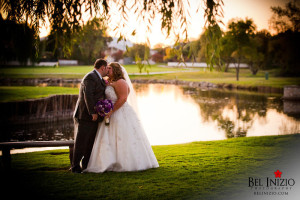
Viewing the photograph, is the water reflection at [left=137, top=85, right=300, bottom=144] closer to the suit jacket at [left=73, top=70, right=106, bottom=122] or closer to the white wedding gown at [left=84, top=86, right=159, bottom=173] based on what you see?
the white wedding gown at [left=84, top=86, right=159, bottom=173]

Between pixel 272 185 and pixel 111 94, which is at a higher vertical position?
pixel 111 94

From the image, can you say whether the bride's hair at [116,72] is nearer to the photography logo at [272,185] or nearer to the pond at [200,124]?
the photography logo at [272,185]

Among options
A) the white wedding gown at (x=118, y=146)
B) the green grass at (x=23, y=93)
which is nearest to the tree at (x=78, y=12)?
the white wedding gown at (x=118, y=146)

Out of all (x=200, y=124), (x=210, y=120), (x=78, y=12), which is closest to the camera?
(x=78, y=12)

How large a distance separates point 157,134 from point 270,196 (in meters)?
11.7

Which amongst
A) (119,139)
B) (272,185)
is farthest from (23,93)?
(272,185)

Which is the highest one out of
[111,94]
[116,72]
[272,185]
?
[116,72]

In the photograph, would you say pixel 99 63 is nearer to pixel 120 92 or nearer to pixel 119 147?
pixel 120 92

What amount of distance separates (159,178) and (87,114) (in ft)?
6.27

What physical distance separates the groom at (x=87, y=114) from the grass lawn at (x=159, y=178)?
0.45 metres

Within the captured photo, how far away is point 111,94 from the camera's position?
23.0ft

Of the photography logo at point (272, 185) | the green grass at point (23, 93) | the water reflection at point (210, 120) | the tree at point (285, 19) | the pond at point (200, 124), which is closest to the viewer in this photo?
the photography logo at point (272, 185)

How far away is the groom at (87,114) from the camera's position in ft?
21.9

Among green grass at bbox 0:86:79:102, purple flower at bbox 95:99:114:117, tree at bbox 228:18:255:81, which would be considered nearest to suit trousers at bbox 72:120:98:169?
purple flower at bbox 95:99:114:117
